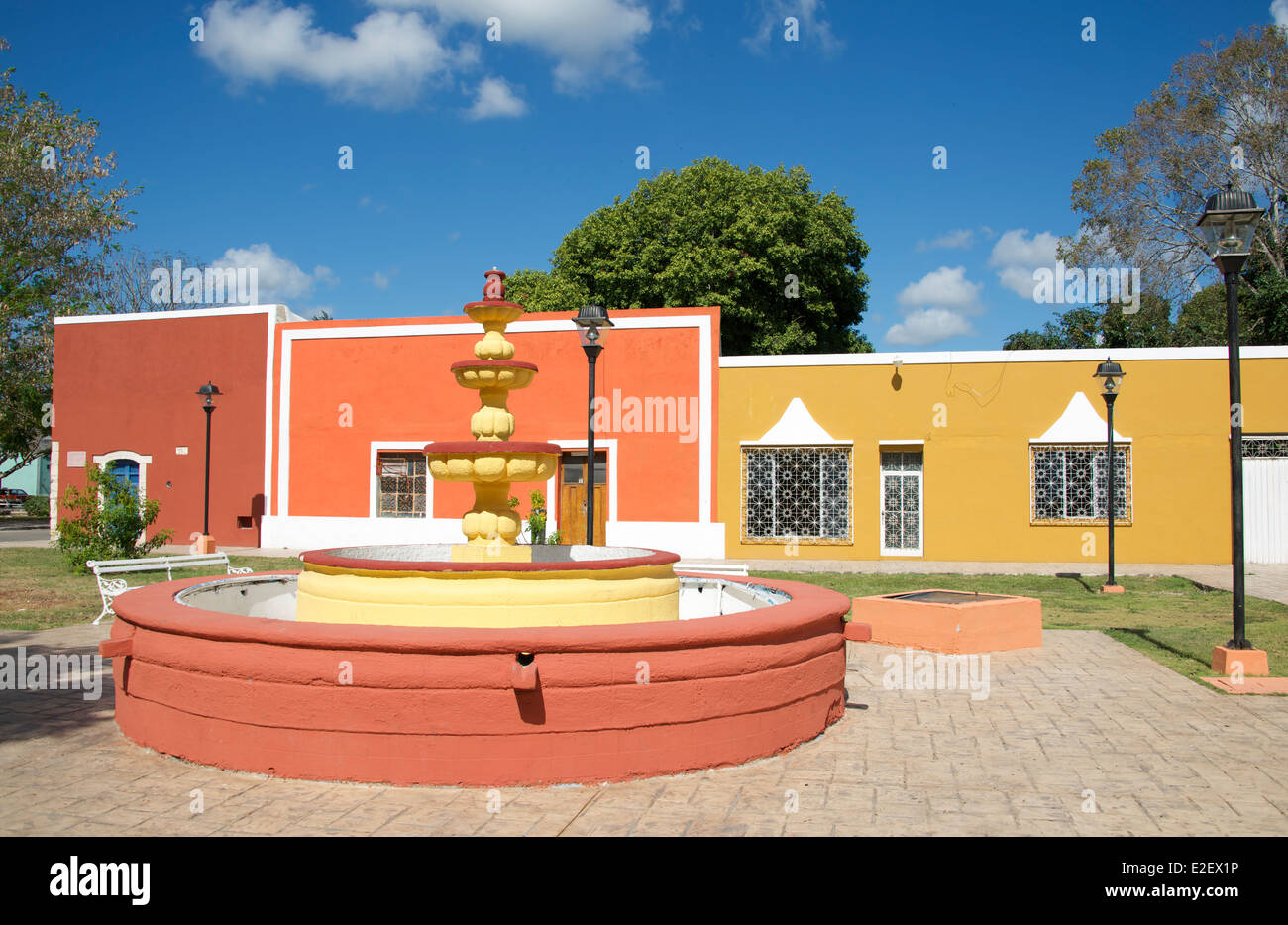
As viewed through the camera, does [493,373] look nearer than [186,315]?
Yes

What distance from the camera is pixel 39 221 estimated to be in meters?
22.0

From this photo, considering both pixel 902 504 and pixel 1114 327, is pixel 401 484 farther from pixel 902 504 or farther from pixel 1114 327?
pixel 1114 327

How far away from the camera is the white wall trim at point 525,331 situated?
19484mm

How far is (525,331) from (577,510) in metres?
4.34

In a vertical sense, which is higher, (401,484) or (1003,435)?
(1003,435)

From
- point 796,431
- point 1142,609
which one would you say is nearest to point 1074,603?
point 1142,609

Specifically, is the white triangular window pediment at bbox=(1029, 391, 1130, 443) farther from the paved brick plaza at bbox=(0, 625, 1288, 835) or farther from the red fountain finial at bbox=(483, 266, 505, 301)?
the red fountain finial at bbox=(483, 266, 505, 301)

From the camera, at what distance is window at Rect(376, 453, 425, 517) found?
21.0 metres

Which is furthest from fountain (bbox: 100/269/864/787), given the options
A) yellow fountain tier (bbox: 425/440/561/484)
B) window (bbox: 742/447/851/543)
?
window (bbox: 742/447/851/543)

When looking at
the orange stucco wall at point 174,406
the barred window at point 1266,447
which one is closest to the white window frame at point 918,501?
the barred window at point 1266,447

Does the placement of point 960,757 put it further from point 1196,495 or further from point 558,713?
point 1196,495

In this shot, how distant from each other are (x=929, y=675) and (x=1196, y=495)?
44.8ft

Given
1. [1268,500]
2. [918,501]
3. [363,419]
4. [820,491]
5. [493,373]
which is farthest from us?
[363,419]

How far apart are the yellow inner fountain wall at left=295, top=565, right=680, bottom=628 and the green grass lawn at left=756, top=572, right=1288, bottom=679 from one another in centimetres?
567
